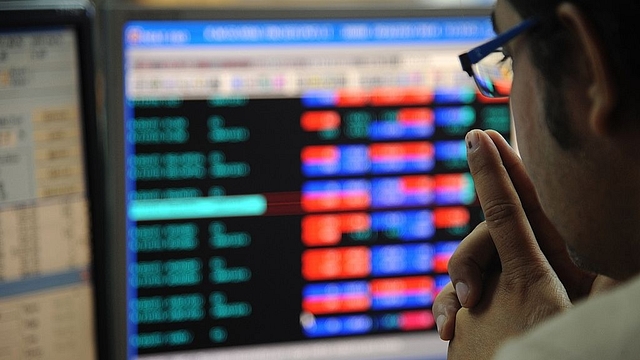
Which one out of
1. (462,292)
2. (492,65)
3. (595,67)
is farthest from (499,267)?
(595,67)

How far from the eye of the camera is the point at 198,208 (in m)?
1.17

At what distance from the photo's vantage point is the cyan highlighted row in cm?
116

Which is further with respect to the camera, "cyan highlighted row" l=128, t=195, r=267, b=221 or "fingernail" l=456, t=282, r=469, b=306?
"cyan highlighted row" l=128, t=195, r=267, b=221

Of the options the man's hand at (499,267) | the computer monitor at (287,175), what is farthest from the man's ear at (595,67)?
the computer monitor at (287,175)

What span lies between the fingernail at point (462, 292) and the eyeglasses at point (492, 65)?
0.20 m

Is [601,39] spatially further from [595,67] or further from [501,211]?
[501,211]

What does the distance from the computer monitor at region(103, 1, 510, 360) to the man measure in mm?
356

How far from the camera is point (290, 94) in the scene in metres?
1.20

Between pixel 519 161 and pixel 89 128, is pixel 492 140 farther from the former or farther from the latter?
pixel 89 128

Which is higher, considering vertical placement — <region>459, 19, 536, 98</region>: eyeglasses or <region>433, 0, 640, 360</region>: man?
<region>459, 19, 536, 98</region>: eyeglasses

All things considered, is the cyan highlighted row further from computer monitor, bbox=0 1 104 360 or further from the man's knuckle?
the man's knuckle

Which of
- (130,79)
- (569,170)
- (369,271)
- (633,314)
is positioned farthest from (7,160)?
(633,314)

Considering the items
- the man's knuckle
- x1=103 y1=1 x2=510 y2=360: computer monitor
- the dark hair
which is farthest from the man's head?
x1=103 y1=1 x2=510 y2=360: computer monitor

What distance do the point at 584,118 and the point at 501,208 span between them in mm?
212
